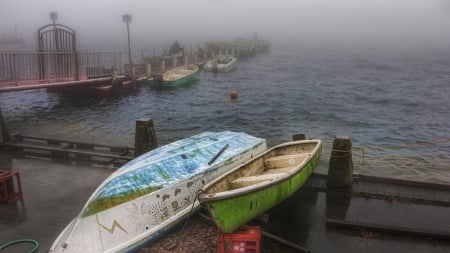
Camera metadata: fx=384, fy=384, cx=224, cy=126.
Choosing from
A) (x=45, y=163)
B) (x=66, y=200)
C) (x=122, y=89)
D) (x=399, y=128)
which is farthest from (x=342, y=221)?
(x=122, y=89)

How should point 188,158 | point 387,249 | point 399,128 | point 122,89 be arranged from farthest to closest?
point 122,89 → point 399,128 → point 188,158 → point 387,249

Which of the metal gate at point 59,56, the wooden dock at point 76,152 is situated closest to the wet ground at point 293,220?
the wooden dock at point 76,152

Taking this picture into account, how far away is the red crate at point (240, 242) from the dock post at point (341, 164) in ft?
16.6

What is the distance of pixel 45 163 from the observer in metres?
15.4

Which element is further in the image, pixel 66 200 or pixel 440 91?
pixel 440 91

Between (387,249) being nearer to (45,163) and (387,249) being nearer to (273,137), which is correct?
(45,163)

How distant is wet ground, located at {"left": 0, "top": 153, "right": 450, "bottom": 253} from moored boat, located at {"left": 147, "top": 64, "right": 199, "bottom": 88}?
102 ft

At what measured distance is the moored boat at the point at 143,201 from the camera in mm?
9148

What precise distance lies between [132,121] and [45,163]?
16053mm

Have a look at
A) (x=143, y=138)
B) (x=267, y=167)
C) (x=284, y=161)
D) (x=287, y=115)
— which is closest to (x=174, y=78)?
(x=287, y=115)

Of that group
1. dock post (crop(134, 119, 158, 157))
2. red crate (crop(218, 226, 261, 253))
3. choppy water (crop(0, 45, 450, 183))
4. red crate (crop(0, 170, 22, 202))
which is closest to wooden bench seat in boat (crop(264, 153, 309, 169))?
dock post (crop(134, 119, 158, 157))

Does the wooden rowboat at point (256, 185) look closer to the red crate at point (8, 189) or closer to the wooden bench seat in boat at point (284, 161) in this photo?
the wooden bench seat in boat at point (284, 161)

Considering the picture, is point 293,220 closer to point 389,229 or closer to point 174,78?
point 389,229

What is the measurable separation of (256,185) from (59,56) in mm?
25077
